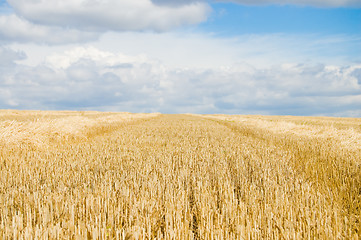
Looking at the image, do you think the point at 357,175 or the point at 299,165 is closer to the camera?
the point at 357,175

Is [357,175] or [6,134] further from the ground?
[6,134]

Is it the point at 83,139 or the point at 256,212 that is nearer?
the point at 256,212

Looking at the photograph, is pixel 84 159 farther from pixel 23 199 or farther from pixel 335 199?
pixel 335 199

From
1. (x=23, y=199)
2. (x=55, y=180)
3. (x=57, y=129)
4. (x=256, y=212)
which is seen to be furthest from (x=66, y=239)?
(x=57, y=129)

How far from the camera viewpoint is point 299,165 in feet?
22.4

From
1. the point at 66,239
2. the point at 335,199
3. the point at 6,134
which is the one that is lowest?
the point at 335,199

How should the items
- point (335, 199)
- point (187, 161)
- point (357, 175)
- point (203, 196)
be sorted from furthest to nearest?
point (187, 161), point (357, 175), point (335, 199), point (203, 196)

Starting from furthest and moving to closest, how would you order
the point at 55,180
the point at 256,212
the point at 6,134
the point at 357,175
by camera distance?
1. the point at 6,134
2. the point at 357,175
3. the point at 55,180
4. the point at 256,212

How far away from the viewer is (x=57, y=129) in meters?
11.4

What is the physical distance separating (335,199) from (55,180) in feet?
15.2

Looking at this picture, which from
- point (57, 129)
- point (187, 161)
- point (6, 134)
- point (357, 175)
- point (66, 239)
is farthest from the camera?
point (57, 129)

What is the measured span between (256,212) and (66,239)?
6.81 feet

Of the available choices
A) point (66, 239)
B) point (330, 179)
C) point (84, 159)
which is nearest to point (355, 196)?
point (330, 179)

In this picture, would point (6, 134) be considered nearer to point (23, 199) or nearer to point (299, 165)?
point (23, 199)
